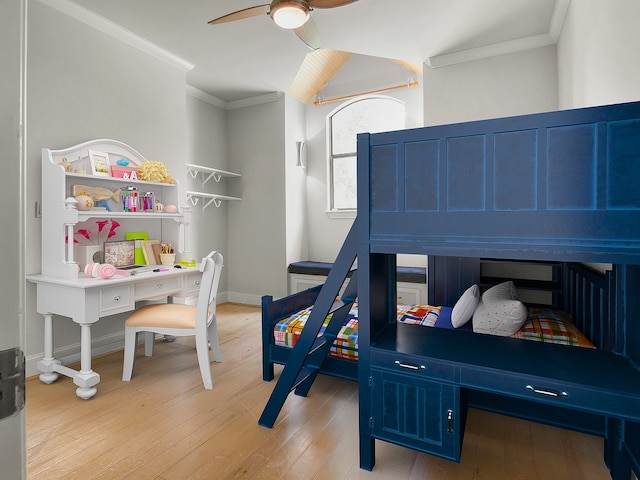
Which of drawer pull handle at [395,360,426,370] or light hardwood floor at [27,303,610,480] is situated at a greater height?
drawer pull handle at [395,360,426,370]

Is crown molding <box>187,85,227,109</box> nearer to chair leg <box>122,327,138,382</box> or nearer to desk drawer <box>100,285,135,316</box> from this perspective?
desk drawer <box>100,285,135,316</box>

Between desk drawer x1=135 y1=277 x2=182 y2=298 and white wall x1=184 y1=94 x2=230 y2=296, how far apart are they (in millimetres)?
1542

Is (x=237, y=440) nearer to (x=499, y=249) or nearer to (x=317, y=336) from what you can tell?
(x=317, y=336)

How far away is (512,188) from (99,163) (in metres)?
3.28

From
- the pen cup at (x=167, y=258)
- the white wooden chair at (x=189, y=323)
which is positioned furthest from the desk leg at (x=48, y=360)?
the pen cup at (x=167, y=258)

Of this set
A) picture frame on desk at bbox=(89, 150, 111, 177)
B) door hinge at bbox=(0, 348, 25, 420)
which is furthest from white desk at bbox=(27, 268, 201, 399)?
door hinge at bbox=(0, 348, 25, 420)

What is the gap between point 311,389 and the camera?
2734 millimetres

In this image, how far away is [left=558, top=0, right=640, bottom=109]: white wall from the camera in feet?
5.84

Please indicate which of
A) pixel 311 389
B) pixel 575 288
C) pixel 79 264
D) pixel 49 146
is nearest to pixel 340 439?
pixel 311 389

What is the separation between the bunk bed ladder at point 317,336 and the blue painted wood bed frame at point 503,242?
155 mm

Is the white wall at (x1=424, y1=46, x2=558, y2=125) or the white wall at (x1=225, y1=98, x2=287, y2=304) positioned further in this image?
the white wall at (x1=225, y1=98, x2=287, y2=304)

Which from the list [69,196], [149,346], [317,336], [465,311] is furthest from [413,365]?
[69,196]

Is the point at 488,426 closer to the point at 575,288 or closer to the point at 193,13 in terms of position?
the point at 575,288

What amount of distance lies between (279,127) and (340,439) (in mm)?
4266
